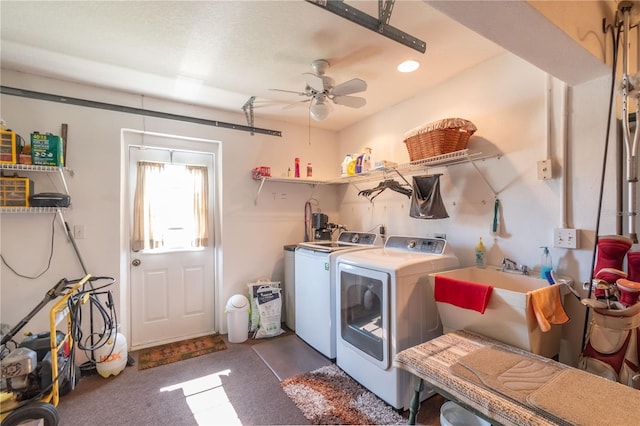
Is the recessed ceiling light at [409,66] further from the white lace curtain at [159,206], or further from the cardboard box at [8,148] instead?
the cardboard box at [8,148]

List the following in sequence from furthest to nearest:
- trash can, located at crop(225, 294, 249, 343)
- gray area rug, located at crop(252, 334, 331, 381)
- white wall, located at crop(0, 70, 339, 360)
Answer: trash can, located at crop(225, 294, 249, 343)
gray area rug, located at crop(252, 334, 331, 381)
white wall, located at crop(0, 70, 339, 360)

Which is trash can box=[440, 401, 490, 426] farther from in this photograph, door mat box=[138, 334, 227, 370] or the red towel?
door mat box=[138, 334, 227, 370]

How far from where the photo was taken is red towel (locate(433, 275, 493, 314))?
4.93 feet

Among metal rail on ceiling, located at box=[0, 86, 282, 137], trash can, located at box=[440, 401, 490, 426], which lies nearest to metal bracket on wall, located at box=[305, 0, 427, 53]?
metal rail on ceiling, located at box=[0, 86, 282, 137]

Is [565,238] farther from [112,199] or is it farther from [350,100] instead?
[112,199]

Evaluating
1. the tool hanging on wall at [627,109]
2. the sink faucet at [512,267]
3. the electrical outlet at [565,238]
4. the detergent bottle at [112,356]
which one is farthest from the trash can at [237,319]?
the tool hanging on wall at [627,109]

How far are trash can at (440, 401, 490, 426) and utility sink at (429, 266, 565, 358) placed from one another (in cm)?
42

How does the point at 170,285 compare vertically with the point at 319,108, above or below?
below

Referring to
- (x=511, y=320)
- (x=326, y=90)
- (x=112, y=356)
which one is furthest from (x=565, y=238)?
(x=112, y=356)

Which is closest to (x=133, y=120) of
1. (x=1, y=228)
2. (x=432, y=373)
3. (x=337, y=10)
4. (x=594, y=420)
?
(x=1, y=228)

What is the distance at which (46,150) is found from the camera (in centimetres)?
212

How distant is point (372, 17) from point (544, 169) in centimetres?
141

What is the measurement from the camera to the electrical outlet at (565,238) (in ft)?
5.43

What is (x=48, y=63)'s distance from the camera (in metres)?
2.10
